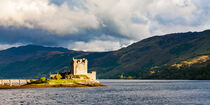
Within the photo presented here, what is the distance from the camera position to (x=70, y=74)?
167 m

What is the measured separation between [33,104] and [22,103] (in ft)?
12.9

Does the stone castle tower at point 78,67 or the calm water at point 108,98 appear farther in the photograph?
the stone castle tower at point 78,67

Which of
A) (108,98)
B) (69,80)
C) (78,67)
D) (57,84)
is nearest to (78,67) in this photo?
(78,67)

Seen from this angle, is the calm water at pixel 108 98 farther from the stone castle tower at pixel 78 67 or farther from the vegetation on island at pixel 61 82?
the stone castle tower at pixel 78 67

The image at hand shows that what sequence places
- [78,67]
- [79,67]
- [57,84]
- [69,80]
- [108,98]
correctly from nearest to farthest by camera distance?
[108,98] < [57,84] < [69,80] < [78,67] < [79,67]

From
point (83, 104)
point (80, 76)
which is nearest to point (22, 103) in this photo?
point (83, 104)

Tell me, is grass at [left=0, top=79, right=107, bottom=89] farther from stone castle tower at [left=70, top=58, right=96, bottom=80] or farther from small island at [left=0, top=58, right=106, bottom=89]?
stone castle tower at [left=70, top=58, right=96, bottom=80]

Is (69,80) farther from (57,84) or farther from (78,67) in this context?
(78,67)

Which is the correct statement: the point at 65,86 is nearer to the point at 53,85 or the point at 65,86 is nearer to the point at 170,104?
the point at 53,85

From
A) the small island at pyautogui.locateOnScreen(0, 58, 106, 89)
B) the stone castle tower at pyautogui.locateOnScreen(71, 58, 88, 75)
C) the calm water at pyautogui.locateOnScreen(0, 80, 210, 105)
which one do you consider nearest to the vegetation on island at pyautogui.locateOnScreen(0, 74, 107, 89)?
the small island at pyautogui.locateOnScreen(0, 58, 106, 89)

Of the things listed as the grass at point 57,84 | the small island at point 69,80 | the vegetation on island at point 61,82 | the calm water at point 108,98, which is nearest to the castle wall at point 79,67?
the small island at point 69,80

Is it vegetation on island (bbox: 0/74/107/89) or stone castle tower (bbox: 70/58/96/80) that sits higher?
stone castle tower (bbox: 70/58/96/80)

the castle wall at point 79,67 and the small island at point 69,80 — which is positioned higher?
the castle wall at point 79,67

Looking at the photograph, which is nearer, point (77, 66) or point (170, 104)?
point (170, 104)
